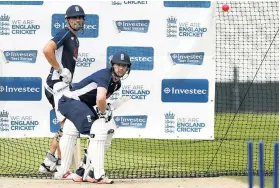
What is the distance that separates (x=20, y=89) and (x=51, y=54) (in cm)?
167

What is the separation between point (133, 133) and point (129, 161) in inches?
46.4

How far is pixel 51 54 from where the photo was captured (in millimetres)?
10453

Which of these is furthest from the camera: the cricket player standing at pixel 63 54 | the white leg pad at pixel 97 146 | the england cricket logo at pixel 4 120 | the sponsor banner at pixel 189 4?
the england cricket logo at pixel 4 120

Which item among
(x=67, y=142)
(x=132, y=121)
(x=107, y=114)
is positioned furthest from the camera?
(x=132, y=121)

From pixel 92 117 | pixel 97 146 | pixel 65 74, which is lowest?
pixel 97 146

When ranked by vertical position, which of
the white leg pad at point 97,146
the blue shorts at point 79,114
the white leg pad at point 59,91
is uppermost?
the white leg pad at point 59,91

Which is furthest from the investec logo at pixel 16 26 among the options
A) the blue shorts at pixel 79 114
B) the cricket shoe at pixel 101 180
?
the cricket shoe at pixel 101 180

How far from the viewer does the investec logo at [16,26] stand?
11.8 meters

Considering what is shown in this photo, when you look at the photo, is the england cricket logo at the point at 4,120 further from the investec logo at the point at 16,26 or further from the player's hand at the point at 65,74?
the player's hand at the point at 65,74

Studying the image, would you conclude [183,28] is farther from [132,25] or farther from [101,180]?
[101,180]

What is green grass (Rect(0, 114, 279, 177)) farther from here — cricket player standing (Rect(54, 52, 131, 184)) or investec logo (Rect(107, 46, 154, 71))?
investec logo (Rect(107, 46, 154, 71))

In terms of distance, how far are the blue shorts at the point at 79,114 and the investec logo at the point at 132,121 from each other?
5.73 feet

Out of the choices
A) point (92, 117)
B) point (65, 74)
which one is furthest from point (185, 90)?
point (92, 117)

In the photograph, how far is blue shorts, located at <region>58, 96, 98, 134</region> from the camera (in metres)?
10.1
